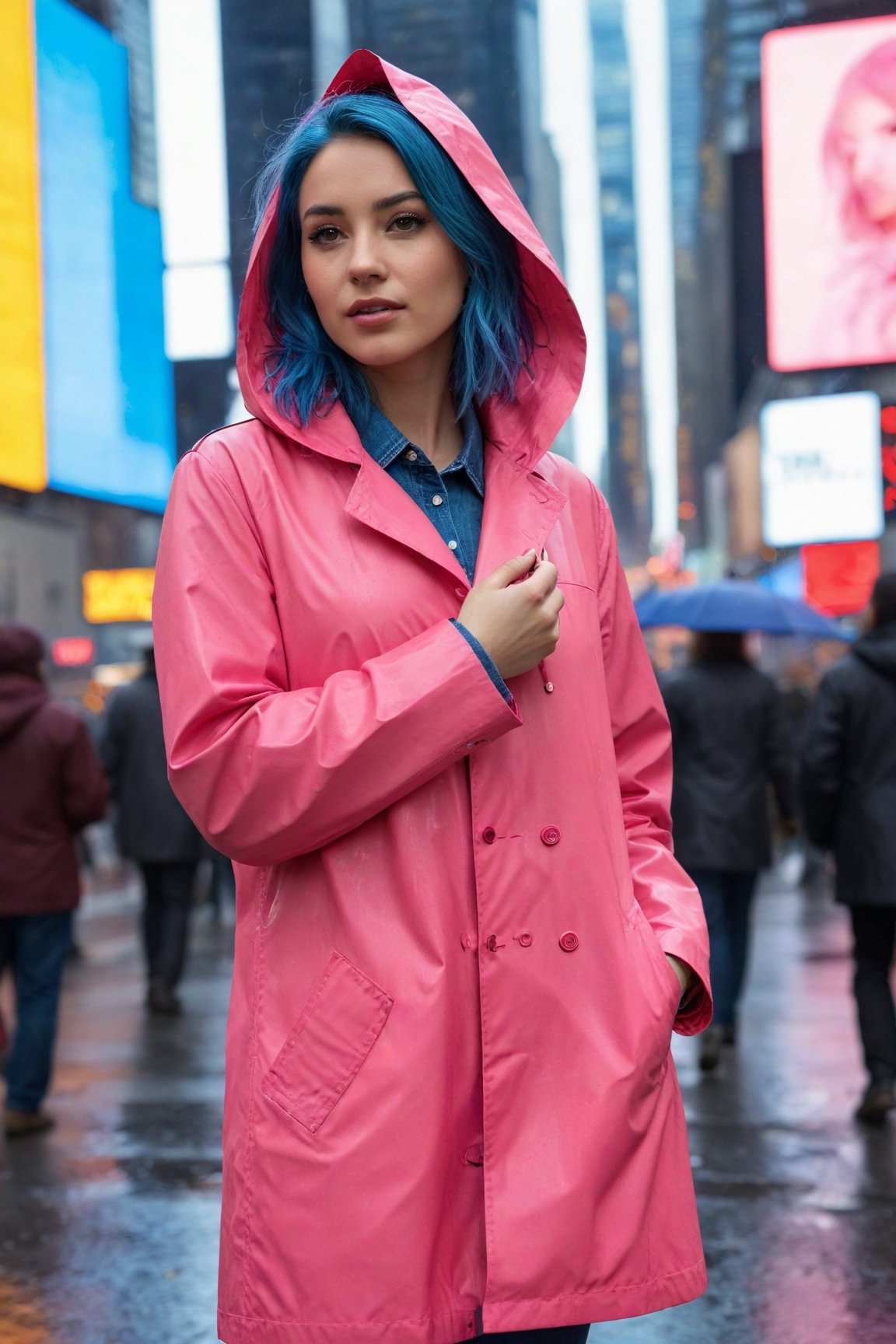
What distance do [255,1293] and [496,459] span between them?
115 centimetres

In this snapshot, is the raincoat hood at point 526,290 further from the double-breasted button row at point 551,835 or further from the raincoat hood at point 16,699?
the raincoat hood at point 16,699

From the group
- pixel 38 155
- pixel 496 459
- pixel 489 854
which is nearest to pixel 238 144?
pixel 38 155

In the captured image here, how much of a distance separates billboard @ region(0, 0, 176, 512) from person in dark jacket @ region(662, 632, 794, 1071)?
3.05 metres

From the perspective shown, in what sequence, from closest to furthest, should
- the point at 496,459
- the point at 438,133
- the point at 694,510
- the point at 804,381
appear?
the point at 438,133 → the point at 496,459 → the point at 804,381 → the point at 694,510

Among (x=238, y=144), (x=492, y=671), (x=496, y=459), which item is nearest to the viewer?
(x=492, y=671)

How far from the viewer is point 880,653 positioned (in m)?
6.64

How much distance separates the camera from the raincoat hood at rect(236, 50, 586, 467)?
2.25 m

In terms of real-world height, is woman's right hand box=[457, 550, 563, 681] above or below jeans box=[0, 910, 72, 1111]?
above

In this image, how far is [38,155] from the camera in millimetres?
8078

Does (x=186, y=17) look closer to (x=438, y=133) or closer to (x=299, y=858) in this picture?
(x=438, y=133)

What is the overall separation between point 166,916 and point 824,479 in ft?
51.6

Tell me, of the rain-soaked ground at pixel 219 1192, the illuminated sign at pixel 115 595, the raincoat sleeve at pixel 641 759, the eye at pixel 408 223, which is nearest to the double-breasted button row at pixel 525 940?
the raincoat sleeve at pixel 641 759

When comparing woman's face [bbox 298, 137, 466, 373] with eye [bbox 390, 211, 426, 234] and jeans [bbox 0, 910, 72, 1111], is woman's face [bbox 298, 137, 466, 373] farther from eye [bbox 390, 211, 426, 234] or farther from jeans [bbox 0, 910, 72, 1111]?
jeans [bbox 0, 910, 72, 1111]

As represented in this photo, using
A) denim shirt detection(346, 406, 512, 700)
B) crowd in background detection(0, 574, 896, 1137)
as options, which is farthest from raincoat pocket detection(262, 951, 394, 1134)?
crowd in background detection(0, 574, 896, 1137)
